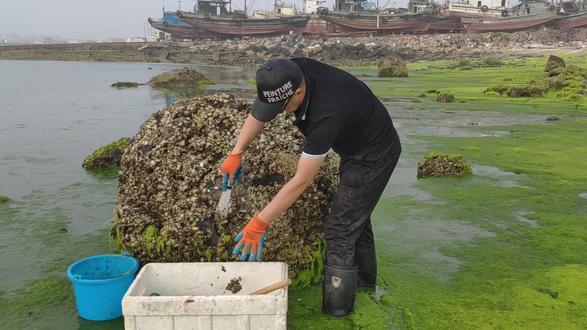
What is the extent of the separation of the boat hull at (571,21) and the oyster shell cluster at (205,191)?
7906 centimetres

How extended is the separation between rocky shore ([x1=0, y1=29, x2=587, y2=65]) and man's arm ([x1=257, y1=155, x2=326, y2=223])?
54.6m

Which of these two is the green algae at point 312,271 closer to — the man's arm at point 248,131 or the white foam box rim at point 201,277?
the white foam box rim at point 201,277

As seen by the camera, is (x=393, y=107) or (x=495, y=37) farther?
(x=495, y=37)

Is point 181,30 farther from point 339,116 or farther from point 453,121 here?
point 339,116

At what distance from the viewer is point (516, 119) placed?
16047 millimetres

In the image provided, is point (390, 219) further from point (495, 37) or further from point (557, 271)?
point (495, 37)

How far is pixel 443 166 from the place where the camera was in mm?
9461

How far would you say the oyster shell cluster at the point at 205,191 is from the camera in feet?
16.3

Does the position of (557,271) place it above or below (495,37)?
below

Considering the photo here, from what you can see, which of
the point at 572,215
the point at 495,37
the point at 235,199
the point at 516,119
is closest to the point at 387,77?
the point at 516,119

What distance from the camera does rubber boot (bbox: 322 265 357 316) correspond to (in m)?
4.38

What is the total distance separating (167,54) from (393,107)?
64.6 meters

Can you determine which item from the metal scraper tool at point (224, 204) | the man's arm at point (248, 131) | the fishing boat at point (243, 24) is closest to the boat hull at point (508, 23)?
the fishing boat at point (243, 24)

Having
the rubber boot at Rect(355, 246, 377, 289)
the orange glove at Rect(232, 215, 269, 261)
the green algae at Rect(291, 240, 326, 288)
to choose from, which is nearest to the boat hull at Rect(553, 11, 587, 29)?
the rubber boot at Rect(355, 246, 377, 289)
